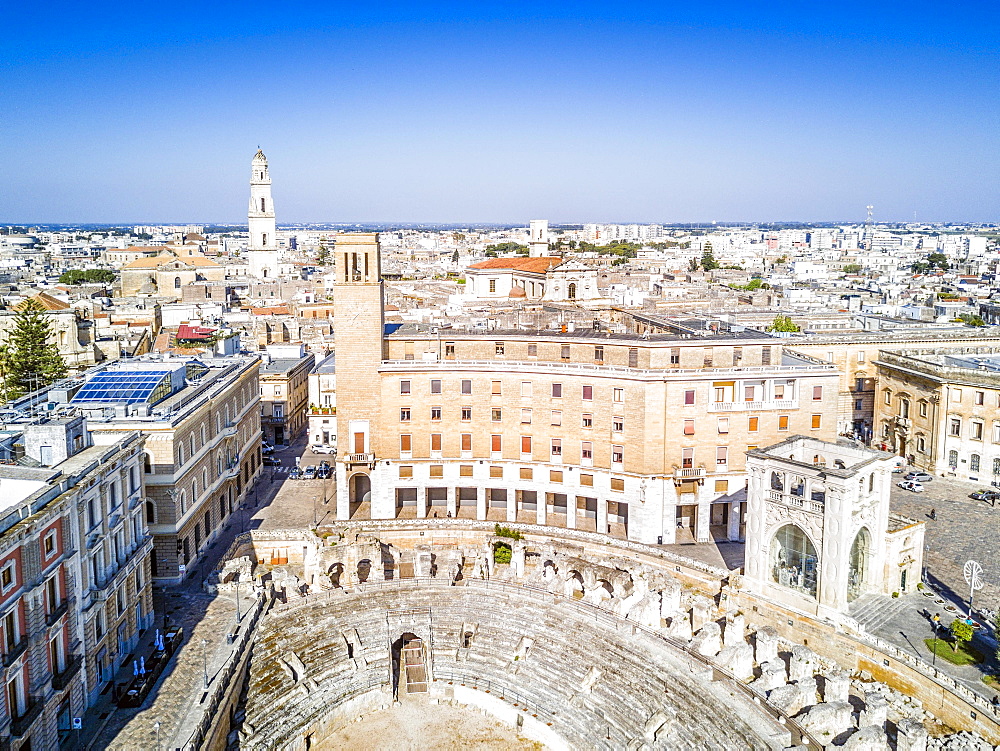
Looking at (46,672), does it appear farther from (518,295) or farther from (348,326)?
(518,295)

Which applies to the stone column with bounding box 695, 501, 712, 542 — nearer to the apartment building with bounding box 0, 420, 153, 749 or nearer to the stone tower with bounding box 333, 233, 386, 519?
the stone tower with bounding box 333, 233, 386, 519

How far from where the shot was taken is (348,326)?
54.9 meters

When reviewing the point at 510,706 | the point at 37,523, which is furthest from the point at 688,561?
the point at 37,523

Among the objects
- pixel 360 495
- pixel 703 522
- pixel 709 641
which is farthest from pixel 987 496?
pixel 360 495

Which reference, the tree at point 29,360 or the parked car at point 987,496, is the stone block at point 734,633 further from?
the tree at point 29,360

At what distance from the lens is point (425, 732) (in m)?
36.6

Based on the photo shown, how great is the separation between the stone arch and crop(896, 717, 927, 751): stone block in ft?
29.7

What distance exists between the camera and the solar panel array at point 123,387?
45625mm

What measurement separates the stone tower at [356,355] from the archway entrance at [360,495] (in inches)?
63.2

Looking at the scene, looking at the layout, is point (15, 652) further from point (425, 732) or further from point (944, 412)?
point (944, 412)

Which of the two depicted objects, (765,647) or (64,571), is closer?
(64,571)

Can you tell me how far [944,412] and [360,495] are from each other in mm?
42775

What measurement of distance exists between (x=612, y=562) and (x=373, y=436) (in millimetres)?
17196

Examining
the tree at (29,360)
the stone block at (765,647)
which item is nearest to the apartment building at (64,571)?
the stone block at (765,647)
